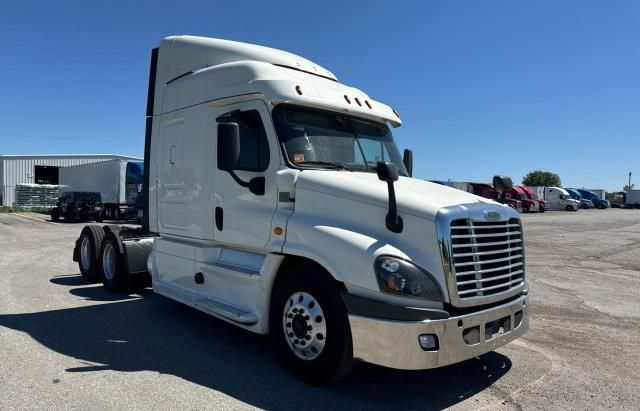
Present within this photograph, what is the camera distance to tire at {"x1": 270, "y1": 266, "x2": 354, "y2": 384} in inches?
159

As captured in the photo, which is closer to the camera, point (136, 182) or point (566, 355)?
point (566, 355)

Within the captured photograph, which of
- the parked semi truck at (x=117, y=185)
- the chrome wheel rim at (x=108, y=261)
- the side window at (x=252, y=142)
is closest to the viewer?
the side window at (x=252, y=142)

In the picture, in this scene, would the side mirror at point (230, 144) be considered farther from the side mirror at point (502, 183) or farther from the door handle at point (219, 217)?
the side mirror at point (502, 183)

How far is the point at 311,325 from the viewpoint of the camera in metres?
4.23

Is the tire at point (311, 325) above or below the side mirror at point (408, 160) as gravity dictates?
below

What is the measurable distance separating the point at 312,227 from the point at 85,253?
6.37 meters

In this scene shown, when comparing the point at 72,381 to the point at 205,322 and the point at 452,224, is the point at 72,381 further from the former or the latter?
the point at 452,224

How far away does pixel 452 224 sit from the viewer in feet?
12.9

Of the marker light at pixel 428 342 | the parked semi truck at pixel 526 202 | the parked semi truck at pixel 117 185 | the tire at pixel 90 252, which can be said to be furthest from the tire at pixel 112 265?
the parked semi truck at pixel 526 202

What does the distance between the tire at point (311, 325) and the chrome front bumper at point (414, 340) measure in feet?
0.53

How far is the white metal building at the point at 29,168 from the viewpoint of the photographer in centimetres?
4612

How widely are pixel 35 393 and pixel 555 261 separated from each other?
41.8ft

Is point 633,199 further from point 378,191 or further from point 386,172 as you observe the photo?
point 386,172

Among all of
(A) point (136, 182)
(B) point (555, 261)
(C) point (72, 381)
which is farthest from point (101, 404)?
(A) point (136, 182)
